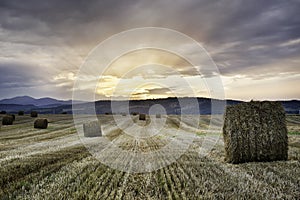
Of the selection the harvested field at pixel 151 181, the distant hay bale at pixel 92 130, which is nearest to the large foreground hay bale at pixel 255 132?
the harvested field at pixel 151 181

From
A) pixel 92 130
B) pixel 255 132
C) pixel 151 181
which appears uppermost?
pixel 255 132

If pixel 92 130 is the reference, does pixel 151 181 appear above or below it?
above

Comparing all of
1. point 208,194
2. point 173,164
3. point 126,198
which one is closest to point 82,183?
point 126,198

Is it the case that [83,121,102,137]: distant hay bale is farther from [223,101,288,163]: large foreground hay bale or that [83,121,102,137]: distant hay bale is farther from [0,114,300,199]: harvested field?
[223,101,288,163]: large foreground hay bale

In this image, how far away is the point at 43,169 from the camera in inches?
300

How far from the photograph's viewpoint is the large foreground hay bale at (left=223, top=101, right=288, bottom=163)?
30.0 feet

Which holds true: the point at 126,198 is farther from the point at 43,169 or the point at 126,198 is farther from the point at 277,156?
the point at 277,156

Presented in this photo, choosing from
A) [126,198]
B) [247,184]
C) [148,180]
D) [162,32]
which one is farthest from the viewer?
[162,32]

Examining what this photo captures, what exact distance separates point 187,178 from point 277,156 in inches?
172

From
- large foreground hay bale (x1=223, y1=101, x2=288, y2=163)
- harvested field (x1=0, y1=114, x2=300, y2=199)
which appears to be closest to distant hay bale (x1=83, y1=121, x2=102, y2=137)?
harvested field (x1=0, y1=114, x2=300, y2=199)

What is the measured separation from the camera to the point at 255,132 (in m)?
9.38

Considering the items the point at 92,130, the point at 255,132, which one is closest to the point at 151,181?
the point at 255,132

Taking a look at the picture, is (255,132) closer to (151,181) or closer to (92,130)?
(151,181)

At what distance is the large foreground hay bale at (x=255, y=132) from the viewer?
360 inches
